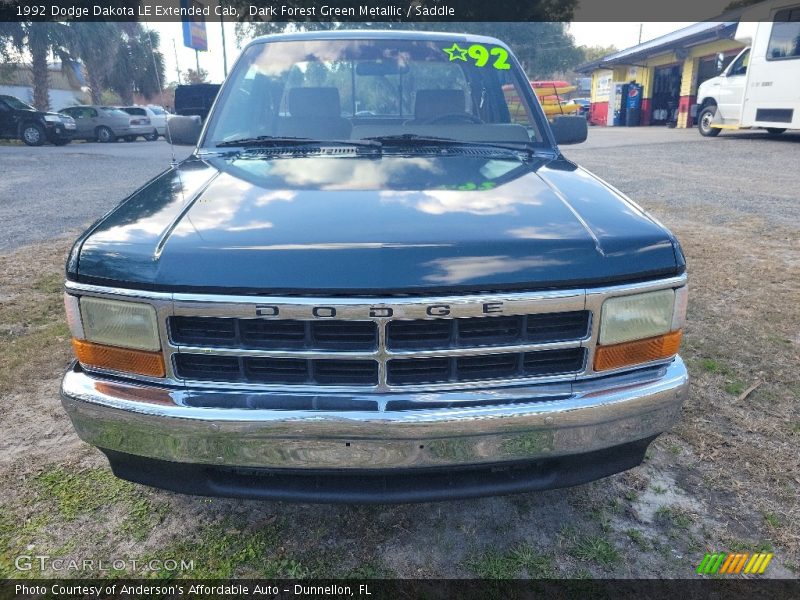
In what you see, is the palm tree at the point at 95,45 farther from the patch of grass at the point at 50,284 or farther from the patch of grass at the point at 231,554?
the patch of grass at the point at 231,554

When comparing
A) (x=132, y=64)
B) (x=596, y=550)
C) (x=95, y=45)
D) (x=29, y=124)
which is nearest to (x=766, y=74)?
(x=596, y=550)

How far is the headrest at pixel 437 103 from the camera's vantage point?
302 cm

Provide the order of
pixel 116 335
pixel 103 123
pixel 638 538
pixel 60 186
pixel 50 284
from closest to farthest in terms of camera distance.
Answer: pixel 116 335, pixel 638 538, pixel 50 284, pixel 60 186, pixel 103 123

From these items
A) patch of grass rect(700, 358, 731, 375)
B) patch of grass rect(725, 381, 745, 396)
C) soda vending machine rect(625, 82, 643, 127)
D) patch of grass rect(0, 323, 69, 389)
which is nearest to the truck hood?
patch of grass rect(725, 381, 745, 396)

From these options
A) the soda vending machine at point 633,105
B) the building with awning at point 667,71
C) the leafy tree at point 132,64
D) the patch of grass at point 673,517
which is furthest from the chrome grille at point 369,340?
the leafy tree at point 132,64

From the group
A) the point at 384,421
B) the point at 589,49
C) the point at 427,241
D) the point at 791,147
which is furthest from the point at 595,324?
the point at 589,49

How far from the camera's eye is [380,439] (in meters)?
1.62

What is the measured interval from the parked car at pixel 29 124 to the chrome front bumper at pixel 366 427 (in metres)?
21.4

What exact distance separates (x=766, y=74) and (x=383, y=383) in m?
16.2

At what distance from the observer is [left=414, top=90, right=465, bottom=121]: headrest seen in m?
3.02

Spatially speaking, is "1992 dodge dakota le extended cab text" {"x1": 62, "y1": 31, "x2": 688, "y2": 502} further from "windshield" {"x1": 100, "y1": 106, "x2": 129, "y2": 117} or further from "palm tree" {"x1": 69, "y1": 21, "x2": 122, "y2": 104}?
"palm tree" {"x1": 69, "y1": 21, "x2": 122, "y2": 104}

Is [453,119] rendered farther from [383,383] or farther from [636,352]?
[383,383]

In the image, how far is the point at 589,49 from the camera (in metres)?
79.2

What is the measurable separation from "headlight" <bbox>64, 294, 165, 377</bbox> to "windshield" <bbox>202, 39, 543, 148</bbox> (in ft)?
4.27
